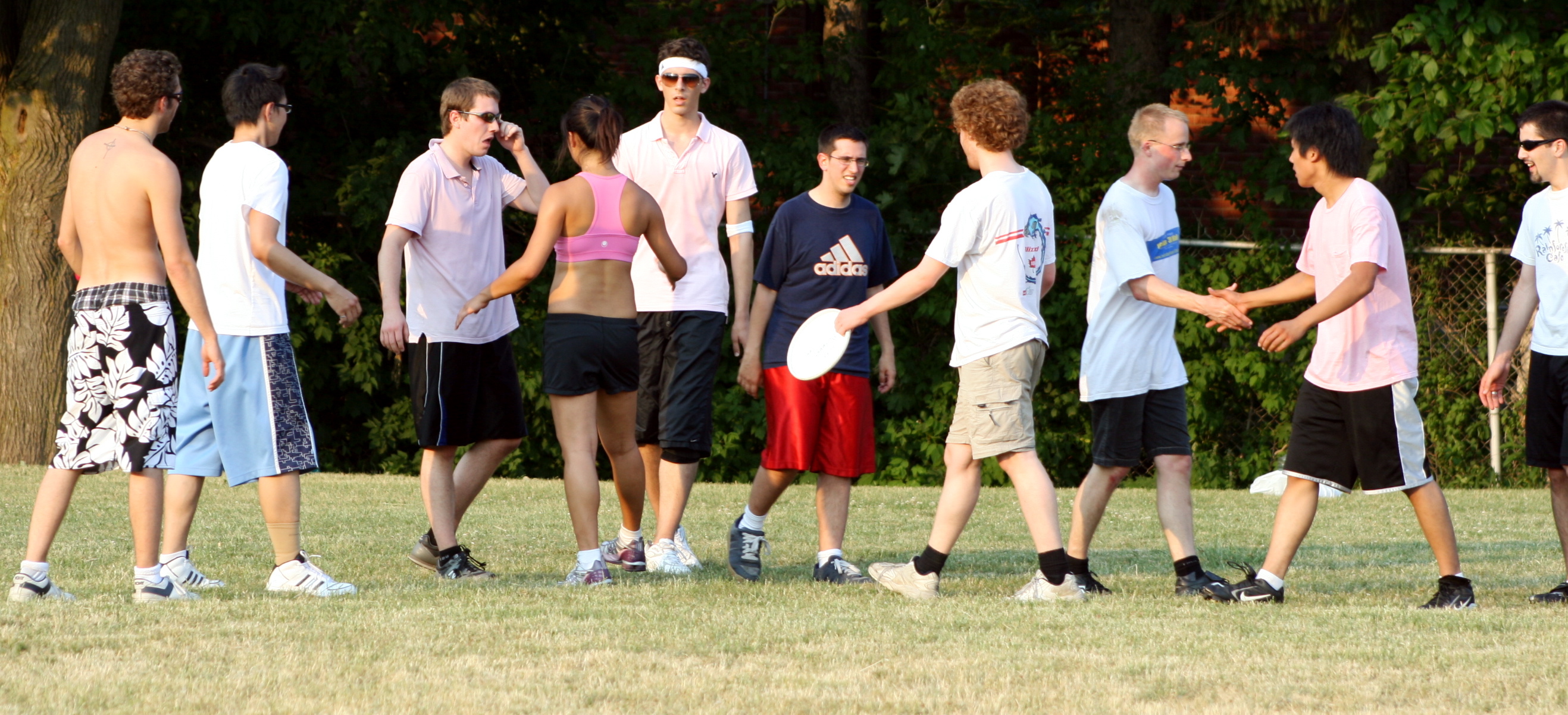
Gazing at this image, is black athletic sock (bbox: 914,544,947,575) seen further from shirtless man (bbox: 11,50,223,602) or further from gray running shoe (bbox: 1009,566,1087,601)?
shirtless man (bbox: 11,50,223,602)

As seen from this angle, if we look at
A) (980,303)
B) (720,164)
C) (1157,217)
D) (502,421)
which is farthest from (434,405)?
(1157,217)

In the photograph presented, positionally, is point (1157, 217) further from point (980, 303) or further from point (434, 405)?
point (434, 405)

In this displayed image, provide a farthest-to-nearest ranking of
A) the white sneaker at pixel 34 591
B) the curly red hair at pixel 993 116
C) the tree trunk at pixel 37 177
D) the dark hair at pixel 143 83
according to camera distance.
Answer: the tree trunk at pixel 37 177 → the curly red hair at pixel 993 116 → the dark hair at pixel 143 83 → the white sneaker at pixel 34 591

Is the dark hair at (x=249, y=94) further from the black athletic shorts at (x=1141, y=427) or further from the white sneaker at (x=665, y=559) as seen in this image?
the black athletic shorts at (x=1141, y=427)

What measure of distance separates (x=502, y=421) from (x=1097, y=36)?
1076 cm

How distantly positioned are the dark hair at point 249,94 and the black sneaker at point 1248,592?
12.1 feet

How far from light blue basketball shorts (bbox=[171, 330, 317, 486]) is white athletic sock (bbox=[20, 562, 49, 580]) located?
51cm

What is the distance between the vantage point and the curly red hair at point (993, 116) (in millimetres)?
5215

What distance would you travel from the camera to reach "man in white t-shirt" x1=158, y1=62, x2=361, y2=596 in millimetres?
5066

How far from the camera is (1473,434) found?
12.1 m

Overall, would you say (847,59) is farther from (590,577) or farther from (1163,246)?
(590,577)

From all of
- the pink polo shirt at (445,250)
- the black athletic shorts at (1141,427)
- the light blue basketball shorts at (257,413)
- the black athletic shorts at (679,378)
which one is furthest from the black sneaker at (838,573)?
the light blue basketball shorts at (257,413)

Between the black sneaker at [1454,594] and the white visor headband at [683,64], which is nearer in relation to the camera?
the black sneaker at [1454,594]

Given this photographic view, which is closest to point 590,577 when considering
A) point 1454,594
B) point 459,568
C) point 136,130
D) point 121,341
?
point 459,568
